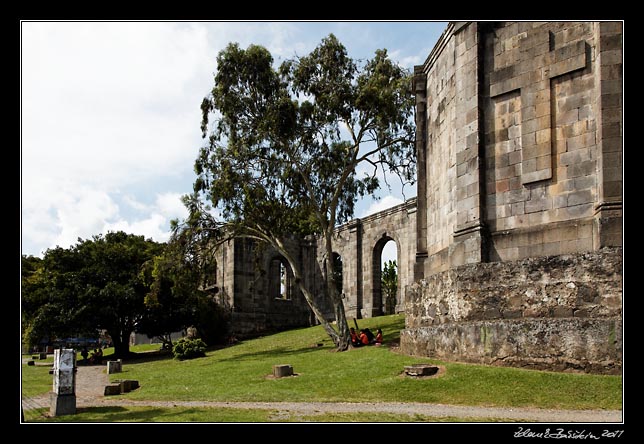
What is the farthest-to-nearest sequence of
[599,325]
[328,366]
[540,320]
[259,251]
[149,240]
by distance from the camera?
1. [149,240]
2. [259,251]
3. [328,366]
4. [540,320]
5. [599,325]

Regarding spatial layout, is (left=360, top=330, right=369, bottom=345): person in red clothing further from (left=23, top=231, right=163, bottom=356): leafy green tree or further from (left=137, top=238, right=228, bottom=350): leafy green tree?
(left=23, top=231, right=163, bottom=356): leafy green tree

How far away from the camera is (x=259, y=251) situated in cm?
2781

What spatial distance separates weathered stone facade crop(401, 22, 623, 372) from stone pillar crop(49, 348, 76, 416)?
806 centimetres

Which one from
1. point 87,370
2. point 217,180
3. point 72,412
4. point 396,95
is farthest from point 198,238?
point 72,412

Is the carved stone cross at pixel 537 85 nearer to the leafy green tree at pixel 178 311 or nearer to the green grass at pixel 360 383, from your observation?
the green grass at pixel 360 383

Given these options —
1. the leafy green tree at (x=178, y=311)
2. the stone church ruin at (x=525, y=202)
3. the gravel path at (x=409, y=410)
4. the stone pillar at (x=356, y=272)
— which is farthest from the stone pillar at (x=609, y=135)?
the stone pillar at (x=356, y=272)

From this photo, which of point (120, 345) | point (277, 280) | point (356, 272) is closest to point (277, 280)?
point (277, 280)

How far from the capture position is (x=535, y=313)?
13.7 meters

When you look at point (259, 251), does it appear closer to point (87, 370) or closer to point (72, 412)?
point (87, 370)

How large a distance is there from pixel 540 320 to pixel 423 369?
2.62 meters

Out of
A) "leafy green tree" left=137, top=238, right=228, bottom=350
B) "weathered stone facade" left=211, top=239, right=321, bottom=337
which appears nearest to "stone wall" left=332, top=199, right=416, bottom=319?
"weathered stone facade" left=211, top=239, right=321, bottom=337

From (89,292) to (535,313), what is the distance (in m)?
22.0

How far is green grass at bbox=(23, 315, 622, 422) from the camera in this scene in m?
11.5

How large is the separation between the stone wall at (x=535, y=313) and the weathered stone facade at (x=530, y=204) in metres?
0.02
